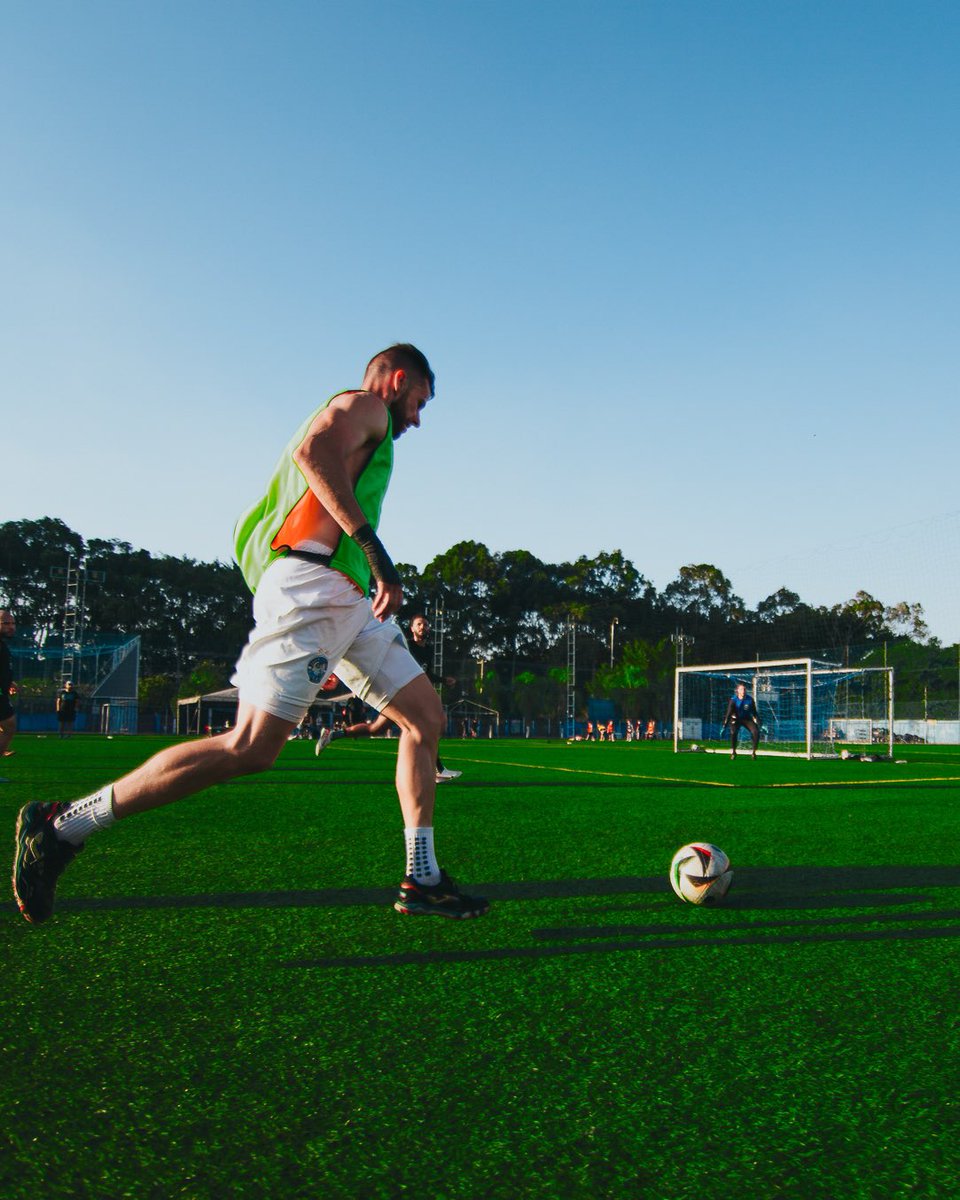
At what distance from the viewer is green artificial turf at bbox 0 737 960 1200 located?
1.67m

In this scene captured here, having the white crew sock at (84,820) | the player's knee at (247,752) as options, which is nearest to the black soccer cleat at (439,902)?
the player's knee at (247,752)

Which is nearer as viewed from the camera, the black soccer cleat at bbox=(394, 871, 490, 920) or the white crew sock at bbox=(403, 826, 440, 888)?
the black soccer cleat at bbox=(394, 871, 490, 920)

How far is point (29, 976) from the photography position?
277cm

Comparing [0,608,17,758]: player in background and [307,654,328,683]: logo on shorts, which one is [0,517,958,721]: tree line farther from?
[307,654,328,683]: logo on shorts

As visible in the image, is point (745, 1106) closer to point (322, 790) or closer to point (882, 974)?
point (882, 974)

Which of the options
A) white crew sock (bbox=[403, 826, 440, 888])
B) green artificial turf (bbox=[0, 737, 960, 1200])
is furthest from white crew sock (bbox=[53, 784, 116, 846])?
white crew sock (bbox=[403, 826, 440, 888])

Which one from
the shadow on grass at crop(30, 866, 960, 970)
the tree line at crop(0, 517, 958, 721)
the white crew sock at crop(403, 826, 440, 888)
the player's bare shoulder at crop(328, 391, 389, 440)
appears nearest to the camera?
the shadow on grass at crop(30, 866, 960, 970)

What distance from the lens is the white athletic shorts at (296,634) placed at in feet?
11.0

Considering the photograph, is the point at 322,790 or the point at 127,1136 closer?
the point at 127,1136

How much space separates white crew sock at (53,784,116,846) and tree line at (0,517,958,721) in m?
53.9

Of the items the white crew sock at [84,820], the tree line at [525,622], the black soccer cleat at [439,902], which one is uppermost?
the tree line at [525,622]

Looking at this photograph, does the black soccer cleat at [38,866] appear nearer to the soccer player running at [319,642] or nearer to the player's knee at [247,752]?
the soccer player running at [319,642]

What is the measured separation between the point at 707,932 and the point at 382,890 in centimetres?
141

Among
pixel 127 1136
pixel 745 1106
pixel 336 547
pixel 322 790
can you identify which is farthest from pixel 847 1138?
pixel 322 790
